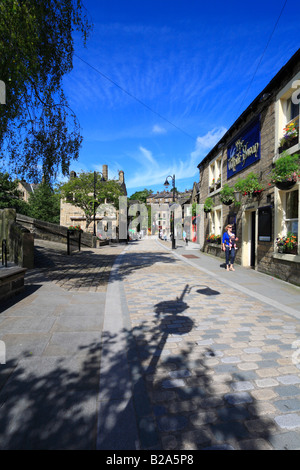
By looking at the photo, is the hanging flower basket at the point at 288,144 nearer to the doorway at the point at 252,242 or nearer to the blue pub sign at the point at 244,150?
the blue pub sign at the point at 244,150

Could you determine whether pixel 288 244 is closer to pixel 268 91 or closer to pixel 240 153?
pixel 268 91

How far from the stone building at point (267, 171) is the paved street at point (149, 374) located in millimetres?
3350

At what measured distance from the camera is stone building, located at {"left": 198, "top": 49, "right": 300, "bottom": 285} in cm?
755

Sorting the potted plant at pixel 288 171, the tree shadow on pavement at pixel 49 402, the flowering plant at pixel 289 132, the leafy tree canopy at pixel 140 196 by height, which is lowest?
the tree shadow on pavement at pixel 49 402

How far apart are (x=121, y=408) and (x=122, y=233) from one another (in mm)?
33546

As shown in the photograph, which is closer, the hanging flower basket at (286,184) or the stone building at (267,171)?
the hanging flower basket at (286,184)

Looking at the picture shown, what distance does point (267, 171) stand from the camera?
351 inches

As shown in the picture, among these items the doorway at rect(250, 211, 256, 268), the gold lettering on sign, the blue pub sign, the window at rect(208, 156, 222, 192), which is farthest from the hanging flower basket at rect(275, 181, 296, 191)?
the window at rect(208, 156, 222, 192)

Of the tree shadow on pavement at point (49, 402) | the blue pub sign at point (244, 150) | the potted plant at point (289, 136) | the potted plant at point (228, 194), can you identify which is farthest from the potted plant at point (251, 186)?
the tree shadow on pavement at point (49, 402)

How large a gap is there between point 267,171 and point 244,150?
248 centimetres

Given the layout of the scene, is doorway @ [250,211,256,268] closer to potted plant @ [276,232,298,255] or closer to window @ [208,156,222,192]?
potted plant @ [276,232,298,255]

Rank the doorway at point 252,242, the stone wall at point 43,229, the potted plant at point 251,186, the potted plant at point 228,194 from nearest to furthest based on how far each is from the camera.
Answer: the potted plant at point 251,186, the doorway at point 252,242, the potted plant at point 228,194, the stone wall at point 43,229

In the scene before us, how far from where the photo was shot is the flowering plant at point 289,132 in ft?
24.1

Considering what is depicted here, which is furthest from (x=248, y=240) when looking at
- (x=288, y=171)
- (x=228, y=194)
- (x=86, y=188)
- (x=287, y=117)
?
(x=86, y=188)
